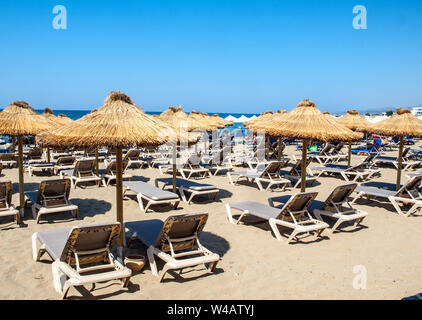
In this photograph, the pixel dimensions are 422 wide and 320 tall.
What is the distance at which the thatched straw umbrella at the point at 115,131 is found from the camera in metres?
4.18

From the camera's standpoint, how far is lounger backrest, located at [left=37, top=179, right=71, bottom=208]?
621 centimetres

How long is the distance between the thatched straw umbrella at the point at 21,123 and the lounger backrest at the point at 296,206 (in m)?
4.33

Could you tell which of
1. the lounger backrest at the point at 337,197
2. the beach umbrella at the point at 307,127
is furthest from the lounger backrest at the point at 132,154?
the lounger backrest at the point at 337,197

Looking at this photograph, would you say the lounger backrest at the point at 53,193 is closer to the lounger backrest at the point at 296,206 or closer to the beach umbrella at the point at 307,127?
the lounger backrest at the point at 296,206

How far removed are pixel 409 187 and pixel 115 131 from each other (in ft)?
20.5

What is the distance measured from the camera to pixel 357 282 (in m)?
4.05

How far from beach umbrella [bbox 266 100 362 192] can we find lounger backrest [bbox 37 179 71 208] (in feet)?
12.9

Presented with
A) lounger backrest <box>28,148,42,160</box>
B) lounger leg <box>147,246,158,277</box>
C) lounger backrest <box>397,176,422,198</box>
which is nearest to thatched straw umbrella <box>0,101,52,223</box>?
lounger leg <box>147,246,158,277</box>

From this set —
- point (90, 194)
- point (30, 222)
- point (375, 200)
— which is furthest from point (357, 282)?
point (90, 194)

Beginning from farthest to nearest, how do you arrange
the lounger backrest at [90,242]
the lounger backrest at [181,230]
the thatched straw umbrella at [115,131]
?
the thatched straw umbrella at [115,131]
the lounger backrest at [181,230]
the lounger backrest at [90,242]

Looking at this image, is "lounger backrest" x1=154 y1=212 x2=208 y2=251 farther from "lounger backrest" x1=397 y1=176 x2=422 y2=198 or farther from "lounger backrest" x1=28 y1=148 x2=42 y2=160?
"lounger backrest" x1=28 y1=148 x2=42 y2=160

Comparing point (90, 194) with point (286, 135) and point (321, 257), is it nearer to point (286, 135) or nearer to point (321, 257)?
point (286, 135)

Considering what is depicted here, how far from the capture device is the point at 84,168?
9172 mm

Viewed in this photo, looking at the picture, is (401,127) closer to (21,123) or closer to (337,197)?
(337,197)
